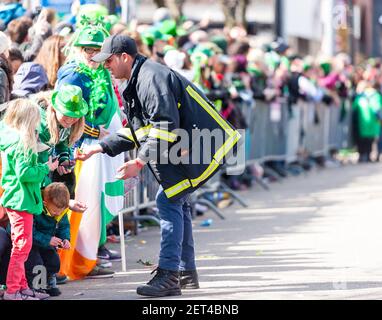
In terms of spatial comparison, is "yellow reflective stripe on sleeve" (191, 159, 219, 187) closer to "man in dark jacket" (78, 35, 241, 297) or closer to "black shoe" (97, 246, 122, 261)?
"man in dark jacket" (78, 35, 241, 297)

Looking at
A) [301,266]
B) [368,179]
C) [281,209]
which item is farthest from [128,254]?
[368,179]

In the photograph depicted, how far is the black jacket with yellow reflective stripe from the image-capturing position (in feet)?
28.0

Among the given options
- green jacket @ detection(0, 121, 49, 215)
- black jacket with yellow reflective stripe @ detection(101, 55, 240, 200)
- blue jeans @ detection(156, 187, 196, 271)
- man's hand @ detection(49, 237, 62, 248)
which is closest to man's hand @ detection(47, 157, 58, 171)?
green jacket @ detection(0, 121, 49, 215)

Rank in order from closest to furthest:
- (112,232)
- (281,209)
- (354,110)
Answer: (112,232)
(281,209)
(354,110)

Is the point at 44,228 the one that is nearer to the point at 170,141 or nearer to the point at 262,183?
the point at 170,141

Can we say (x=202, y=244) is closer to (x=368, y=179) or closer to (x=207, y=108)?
(x=207, y=108)

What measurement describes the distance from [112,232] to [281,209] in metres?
3.76

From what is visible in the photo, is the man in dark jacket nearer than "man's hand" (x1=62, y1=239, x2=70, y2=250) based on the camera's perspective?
Yes

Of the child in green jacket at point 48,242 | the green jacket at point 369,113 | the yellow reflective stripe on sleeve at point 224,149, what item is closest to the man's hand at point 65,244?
the child in green jacket at point 48,242

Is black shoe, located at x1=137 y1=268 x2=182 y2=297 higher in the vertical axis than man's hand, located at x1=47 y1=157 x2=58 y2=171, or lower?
lower

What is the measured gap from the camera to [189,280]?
9.19 metres

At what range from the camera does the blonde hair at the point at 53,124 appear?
29.1ft

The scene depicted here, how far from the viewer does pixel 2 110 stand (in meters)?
9.07

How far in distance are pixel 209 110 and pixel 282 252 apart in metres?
2.78
